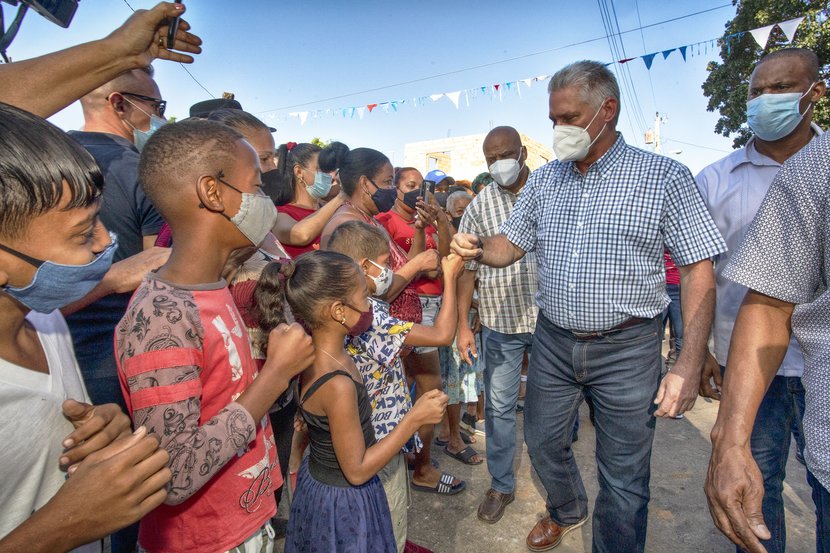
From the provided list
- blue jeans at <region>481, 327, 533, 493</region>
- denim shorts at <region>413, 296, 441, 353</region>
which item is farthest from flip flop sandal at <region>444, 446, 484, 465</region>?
denim shorts at <region>413, 296, 441, 353</region>

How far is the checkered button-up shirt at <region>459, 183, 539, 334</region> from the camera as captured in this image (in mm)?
3189

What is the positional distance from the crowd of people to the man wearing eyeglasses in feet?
0.04

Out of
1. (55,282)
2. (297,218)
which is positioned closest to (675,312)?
(297,218)

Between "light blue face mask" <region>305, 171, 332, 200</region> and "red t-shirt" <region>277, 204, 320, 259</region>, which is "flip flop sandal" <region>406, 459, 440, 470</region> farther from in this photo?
"light blue face mask" <region>305, 171, 332, 200</region>

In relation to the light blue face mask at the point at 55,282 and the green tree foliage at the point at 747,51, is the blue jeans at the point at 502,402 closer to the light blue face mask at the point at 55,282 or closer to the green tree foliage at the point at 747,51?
the light blue face mask at the point at 55,282

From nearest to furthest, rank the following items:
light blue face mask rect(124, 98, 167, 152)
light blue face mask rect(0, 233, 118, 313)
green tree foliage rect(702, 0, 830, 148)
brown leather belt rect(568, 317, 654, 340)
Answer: light blue face mask rect(0, 233, 118, 313) → brown leather belt rect(568, 317, 654, 340) → light blue face mask rect(124, 98, 167, 152) → green tree foliage rect(702, 0, 830, 148)

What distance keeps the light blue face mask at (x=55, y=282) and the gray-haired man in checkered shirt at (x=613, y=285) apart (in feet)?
5.31

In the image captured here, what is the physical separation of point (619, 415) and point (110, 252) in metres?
2.18

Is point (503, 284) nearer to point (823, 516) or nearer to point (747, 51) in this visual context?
point (823, 516)

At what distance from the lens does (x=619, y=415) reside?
2.23m

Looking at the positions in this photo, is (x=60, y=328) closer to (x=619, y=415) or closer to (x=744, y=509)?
(x=744, y=509)

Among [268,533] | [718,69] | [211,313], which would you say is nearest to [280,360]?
[211,313]

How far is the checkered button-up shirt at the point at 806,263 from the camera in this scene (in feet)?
3.84

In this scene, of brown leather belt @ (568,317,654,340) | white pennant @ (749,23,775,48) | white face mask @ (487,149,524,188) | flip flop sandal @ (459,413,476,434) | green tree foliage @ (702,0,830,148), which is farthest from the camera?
green tree foliage @ (702,0,830,148)
